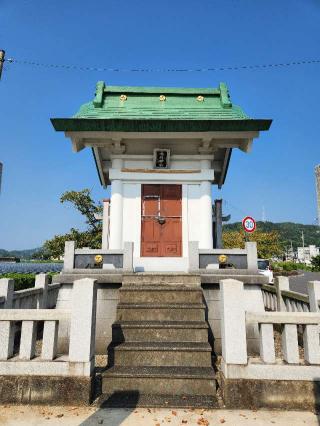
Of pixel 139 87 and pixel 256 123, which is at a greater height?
pixel 139 87

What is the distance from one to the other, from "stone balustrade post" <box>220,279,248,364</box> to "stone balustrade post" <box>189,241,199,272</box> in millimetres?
3208

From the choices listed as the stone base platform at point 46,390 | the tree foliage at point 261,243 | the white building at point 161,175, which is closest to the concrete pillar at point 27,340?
the stone base platform at point 46,390

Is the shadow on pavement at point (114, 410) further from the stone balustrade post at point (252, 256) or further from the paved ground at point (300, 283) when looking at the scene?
the paved ground at point (300, 283)

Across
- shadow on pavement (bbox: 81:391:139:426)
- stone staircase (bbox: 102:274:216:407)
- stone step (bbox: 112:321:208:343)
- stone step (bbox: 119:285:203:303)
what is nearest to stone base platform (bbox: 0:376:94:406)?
shadow on pavement (bbox: 81:391:139:426)

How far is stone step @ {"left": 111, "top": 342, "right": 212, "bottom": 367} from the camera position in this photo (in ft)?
17.7

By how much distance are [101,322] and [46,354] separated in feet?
8.57

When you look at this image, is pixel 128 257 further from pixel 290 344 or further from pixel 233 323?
pixel 290 344

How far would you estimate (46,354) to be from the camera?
15.4 ft

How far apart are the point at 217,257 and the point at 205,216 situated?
242 cm

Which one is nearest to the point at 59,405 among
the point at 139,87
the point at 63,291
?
the point at 63,291

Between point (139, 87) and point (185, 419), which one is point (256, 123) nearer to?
point (139, 87)

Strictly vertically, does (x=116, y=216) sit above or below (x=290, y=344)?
above

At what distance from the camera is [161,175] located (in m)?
10.8

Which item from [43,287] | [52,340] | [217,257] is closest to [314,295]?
[217,257]
